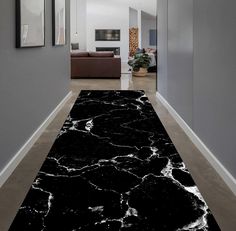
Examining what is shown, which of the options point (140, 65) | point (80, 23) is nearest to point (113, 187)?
point (140, 65)

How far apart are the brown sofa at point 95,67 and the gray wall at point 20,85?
5.19 metres

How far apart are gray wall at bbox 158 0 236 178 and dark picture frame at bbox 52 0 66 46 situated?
157 cm

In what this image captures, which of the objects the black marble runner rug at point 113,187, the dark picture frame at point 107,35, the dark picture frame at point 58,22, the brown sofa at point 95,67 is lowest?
the black marble runner rug at point 113,187

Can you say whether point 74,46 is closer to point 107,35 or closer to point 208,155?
point 107,35

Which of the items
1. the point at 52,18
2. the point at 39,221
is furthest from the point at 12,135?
the point at 52,18

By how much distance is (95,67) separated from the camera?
975cm

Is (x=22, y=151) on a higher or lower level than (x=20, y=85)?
lower

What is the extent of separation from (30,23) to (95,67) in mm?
6616

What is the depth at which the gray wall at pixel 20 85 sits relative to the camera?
8.21 ft

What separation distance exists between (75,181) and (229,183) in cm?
108

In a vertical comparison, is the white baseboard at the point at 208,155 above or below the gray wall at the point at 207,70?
below

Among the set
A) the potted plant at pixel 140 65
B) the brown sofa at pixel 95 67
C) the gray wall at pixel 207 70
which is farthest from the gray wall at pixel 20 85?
the potted plant at pixel 140 65

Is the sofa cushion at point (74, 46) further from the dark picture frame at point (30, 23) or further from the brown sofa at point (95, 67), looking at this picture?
the dark picture frame at point (30, 23)

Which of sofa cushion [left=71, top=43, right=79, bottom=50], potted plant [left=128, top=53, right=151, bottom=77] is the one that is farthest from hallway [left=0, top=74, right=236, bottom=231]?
sofa cushion [left=71, top=43, right=79, bottom=50]
